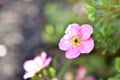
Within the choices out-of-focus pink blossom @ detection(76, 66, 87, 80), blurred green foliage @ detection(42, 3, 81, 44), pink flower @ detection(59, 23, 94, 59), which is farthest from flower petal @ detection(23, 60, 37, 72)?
blurred green foliage @ detection(42, 3, 81, 44)

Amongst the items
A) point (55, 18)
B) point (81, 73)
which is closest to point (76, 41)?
point (81, 73)

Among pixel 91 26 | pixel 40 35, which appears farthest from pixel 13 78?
pixel 91 26

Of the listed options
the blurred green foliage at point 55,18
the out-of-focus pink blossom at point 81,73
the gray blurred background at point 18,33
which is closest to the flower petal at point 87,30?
the out-of-focus pink blossom at point 81,73

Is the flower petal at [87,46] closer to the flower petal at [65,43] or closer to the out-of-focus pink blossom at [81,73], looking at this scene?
the flower petal at [65,43]

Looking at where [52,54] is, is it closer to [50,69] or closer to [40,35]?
[40,35]

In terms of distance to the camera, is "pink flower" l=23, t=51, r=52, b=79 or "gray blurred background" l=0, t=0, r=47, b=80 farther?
"gray blurred background" l=0, t=0, r=47, b=80

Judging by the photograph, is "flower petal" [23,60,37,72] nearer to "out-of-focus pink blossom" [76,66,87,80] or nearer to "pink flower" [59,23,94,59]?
"pink flower" [59,23,94,59]
